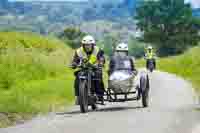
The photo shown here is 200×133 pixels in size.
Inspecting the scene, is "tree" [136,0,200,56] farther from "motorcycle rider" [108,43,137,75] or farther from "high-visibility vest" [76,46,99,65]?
"high-visibility vest" [76,46,99,65]

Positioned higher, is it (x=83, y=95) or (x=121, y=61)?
(x=121, y=61)

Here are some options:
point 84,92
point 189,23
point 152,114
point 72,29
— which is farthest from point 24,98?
point 72,29

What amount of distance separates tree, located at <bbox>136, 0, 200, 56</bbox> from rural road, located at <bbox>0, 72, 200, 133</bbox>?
3113 inches

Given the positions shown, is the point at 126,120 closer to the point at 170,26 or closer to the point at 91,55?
the point at 91,55

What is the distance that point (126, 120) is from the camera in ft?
54.3

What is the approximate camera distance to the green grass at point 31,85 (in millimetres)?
20047

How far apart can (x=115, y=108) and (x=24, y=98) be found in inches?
97.1

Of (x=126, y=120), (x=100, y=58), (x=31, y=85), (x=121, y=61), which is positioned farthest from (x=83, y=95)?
(x=31, y=85)

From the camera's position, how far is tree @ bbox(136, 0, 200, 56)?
102 metres

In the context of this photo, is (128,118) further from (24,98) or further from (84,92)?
(24,98)

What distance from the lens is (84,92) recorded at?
745 inches

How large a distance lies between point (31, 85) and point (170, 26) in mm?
78917

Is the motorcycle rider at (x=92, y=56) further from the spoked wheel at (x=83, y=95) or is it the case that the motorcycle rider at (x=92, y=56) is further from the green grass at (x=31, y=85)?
the green grass at (x=31, y=85)

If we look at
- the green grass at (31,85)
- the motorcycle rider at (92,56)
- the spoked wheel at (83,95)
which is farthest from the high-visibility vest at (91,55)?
the green grass at (31,85)
